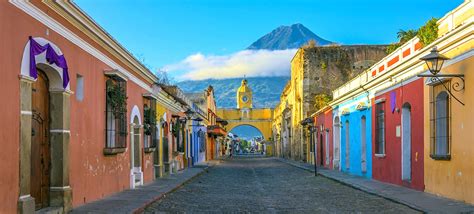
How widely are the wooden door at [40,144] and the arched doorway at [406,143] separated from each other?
10045 millimetres

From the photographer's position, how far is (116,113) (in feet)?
48.1

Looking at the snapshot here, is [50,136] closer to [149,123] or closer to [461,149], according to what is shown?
[461,149]

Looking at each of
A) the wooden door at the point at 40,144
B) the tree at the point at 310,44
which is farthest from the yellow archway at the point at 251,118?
the wooden door at the point at 40,144

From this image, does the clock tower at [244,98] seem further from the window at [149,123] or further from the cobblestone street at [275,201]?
the cobblestone street at [275,201]

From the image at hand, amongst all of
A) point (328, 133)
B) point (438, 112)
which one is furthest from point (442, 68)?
point (328, 133)

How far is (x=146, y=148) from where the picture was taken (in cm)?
1928

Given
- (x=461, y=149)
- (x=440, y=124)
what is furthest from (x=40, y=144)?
(x=440, y=124)

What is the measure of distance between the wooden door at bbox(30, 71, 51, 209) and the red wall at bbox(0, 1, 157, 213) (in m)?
0.71

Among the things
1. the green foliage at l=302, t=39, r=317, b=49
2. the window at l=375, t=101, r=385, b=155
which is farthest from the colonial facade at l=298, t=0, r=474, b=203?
the green foliage at l=302, t=39, r=317, b=49

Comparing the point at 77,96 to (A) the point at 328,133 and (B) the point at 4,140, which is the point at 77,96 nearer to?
(B) the point at 4,140

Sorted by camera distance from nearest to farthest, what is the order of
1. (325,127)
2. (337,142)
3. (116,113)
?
(116,113), (337,142), (325,127)

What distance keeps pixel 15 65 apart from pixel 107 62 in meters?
6.02

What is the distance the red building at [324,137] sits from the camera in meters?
30.4

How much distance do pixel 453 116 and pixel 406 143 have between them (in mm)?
4383
